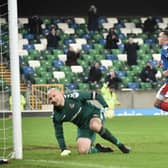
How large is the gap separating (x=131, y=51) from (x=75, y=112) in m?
20.3

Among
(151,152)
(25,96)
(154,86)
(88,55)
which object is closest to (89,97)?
(151,152)

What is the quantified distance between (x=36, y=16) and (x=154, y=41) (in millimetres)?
6060

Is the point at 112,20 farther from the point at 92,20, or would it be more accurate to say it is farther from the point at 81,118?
the point at 81,118

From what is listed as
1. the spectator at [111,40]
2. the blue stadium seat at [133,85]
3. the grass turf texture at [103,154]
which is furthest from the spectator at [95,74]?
the grass turf texture at [103,154]

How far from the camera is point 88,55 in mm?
31438

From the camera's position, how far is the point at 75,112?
10.9 m

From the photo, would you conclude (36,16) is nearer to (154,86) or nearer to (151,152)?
(154,86)

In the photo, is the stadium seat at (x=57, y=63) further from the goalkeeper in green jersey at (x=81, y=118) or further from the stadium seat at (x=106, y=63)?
the goalkeeper in green jersey at (x=81, y=118)

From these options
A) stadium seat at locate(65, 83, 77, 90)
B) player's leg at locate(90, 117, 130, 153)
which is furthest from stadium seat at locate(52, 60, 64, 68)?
player's leg at locate(90, 117, 130, 153)

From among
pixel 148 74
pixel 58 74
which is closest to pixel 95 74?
pixel 58 74

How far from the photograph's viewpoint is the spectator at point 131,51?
3091 centimetres

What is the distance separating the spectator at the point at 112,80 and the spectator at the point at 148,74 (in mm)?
1403

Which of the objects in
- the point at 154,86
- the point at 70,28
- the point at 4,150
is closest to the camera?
the point at 4,150

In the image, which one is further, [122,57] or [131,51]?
[122,57]
